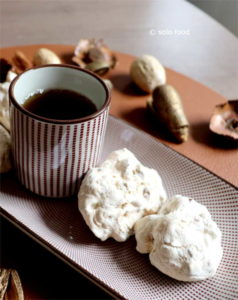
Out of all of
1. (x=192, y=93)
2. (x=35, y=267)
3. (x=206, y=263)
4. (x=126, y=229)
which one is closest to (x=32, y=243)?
(x=35, y=267)

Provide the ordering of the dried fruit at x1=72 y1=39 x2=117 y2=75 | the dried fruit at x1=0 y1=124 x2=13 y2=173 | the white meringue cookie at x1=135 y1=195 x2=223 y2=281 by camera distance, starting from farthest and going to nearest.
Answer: the dried fruit at x1=72 y1=39 x2=117 y2=75 → the dried fruit at x1=0 y1=124 x2=13 y2=173 → the white meringue cookie at x1=135 y1=195 x2=223 y2=281

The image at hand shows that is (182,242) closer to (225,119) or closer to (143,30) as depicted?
(225,119)

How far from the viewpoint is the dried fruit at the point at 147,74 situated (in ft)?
3.09

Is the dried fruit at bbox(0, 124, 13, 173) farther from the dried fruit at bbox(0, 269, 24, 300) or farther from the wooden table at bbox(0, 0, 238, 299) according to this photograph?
the wooden table at bbox(0, 0, 238, 299)

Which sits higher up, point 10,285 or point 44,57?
point 44,57

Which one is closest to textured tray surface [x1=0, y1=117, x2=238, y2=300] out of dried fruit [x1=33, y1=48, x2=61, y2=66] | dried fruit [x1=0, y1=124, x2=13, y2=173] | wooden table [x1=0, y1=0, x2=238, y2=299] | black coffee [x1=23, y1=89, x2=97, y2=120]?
dried fruit [x1=0, y1=124, x2=13, y2=173]

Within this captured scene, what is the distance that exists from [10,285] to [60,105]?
252 mm

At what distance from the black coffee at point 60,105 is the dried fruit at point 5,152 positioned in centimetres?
7

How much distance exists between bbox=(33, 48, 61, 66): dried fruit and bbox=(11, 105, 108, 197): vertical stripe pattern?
305 millimetres

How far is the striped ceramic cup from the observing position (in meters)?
0.62

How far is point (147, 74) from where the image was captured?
3.09ft

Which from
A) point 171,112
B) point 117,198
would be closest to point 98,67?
point 171,112

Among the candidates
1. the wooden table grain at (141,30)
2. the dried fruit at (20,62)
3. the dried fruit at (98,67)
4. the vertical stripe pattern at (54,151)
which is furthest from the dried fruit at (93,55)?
the vertical stripe pattern at (54,151)

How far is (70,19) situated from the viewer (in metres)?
1.32
